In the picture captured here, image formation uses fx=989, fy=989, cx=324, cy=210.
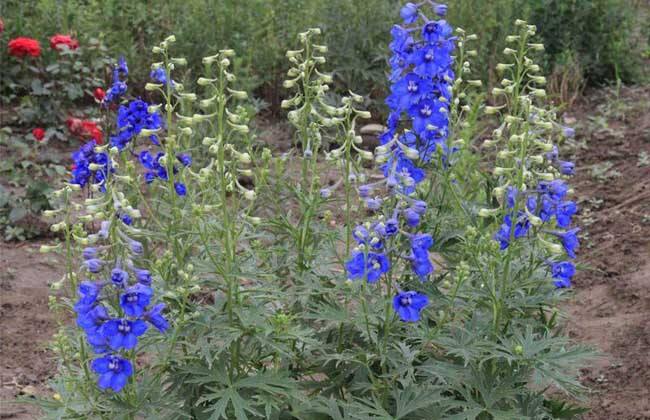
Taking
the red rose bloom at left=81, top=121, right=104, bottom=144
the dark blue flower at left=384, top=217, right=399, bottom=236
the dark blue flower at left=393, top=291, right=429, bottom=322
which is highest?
the dark blue flower at left=384, top=217, right=399, bottom=236

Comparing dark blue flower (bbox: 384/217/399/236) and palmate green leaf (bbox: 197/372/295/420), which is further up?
dark blue flower (bbox: 384/217/399/236)

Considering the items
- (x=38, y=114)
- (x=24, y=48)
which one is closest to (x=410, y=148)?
(x=24, y=48)

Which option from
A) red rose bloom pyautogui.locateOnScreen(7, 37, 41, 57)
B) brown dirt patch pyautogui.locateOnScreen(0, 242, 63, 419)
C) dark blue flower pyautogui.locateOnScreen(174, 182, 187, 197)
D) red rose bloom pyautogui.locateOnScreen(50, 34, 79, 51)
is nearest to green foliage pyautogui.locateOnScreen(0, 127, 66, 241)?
brown dirt patch pyautogui.locateOnScreen(0, 242, 63, 419)

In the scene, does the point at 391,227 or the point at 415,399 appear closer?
the point at 391,227

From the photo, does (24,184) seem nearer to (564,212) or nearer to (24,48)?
(24,48)

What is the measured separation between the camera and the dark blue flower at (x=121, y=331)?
8.81 ft

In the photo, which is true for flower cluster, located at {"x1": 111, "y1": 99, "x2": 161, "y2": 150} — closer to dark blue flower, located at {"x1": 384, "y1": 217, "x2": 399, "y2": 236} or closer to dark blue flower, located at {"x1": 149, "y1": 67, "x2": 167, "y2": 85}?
dark blue flower, located at {"x1": 149, "y1": 67, "x2": 167, "y2": 85}

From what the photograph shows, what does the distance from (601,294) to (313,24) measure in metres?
3.88

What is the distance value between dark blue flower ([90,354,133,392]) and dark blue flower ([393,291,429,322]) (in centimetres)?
78

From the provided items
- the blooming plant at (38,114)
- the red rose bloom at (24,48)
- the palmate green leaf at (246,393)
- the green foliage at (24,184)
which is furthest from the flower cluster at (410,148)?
the red rose bloom at (24,48)

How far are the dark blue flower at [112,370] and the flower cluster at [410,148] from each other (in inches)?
27.8

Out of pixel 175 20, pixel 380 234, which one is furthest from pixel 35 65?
pixel 380 234

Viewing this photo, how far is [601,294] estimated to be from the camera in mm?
5277

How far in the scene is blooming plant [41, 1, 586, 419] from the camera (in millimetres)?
2875
